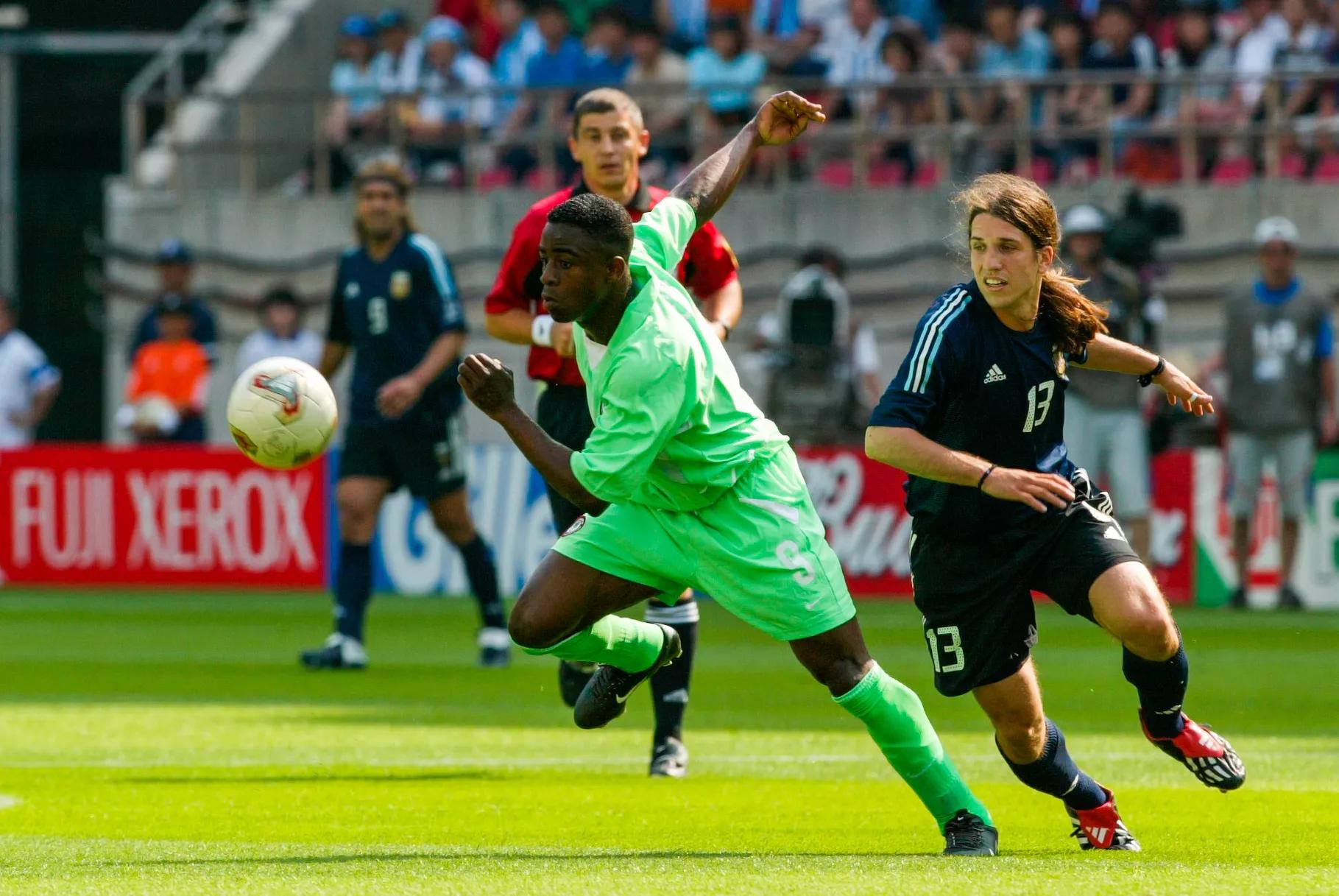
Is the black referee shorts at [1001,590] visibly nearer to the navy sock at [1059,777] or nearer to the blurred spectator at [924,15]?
the navy sock at [1059,777]

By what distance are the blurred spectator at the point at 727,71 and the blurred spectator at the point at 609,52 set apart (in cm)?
65

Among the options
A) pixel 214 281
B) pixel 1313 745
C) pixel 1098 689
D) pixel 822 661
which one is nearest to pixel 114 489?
pixel 214 281

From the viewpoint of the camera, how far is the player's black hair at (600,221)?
605 cm

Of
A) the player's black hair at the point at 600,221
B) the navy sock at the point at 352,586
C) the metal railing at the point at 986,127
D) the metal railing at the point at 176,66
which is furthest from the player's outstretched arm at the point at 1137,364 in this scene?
the metal railing at the point at 176,66

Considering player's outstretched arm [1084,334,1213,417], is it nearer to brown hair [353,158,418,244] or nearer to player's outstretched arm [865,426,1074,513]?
player's outstretched arm [865,426,1074,513]

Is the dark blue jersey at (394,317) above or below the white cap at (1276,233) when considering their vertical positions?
below

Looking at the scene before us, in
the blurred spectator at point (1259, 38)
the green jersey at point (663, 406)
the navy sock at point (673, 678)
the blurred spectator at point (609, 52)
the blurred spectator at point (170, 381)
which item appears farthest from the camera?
the blurred spectator at point (609, 52)

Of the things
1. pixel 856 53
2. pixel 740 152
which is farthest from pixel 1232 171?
pixel 740 152

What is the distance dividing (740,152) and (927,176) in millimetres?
13623

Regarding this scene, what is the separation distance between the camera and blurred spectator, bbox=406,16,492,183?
21.3 meters

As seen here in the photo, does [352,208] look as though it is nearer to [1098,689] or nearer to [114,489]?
[114,489]

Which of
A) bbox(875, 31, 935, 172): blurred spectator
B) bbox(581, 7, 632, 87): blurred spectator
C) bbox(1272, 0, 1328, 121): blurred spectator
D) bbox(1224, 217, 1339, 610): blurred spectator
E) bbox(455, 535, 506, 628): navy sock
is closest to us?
bbox(455, 535, 506, 628): navy sock

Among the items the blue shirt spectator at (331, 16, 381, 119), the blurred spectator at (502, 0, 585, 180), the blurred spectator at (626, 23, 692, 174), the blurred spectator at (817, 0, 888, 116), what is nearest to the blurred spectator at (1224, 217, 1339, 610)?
the blurred spectator at (817, 0, 888, 116)

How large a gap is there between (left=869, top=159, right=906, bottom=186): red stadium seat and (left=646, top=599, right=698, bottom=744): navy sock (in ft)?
41.4
